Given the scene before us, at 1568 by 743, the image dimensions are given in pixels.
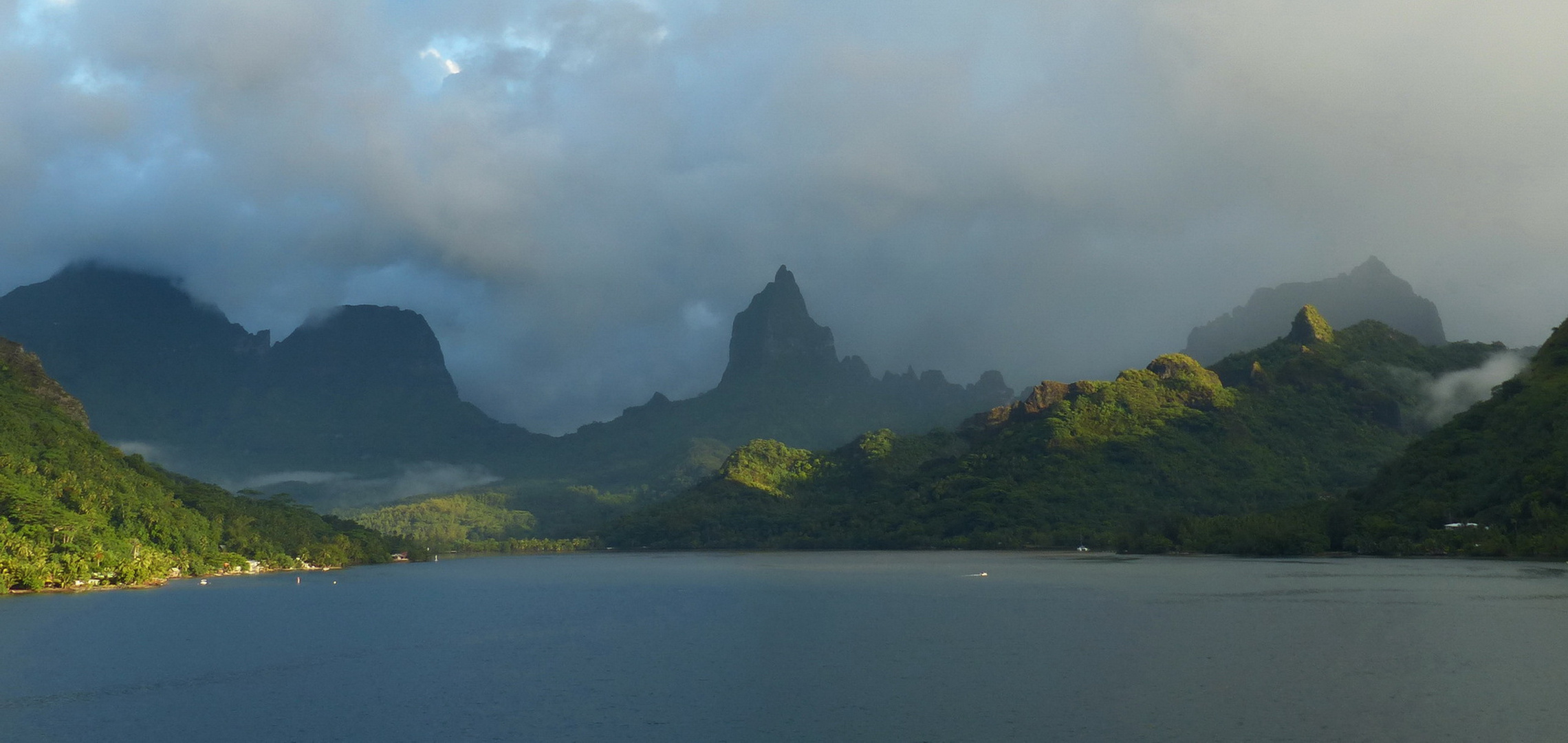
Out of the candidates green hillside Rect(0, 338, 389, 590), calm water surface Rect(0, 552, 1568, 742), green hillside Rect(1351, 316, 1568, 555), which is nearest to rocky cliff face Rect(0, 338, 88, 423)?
green hillside Rect(0, 338, 389, 590)

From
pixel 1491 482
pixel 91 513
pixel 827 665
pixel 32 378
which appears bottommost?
pixel 827 665

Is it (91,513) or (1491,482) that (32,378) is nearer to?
(91,513)

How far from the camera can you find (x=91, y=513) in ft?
362

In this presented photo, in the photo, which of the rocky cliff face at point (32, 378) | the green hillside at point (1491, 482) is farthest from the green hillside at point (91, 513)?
the green hillside at point (1491, 482)

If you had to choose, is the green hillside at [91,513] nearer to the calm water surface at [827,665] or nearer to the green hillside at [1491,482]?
the calm water surface at [827,665]

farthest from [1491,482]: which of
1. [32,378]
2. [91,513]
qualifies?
[32,378]

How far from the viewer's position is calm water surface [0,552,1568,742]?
4062 cm

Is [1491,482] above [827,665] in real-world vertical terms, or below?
above

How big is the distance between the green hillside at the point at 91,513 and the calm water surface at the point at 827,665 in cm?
529

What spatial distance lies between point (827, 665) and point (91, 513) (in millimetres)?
90903

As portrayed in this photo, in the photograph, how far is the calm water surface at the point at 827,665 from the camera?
40.6 meters

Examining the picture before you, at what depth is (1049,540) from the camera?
19912cm

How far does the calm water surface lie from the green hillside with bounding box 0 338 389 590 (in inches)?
208

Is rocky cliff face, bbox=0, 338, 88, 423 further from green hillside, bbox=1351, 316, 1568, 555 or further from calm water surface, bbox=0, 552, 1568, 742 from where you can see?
green hillside, bbox=1351, 316, 1568, 555
